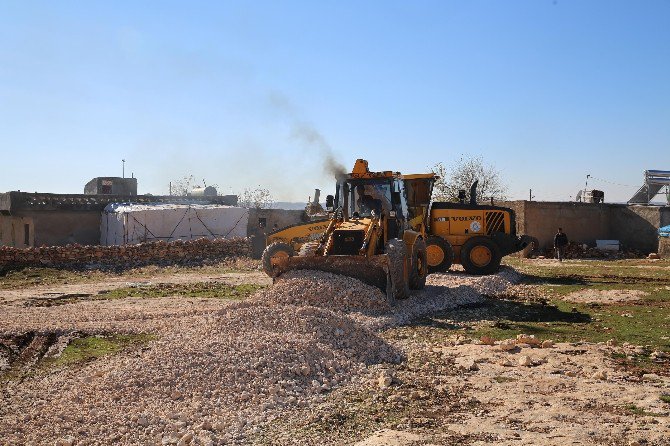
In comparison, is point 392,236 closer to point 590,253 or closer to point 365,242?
point 365,242

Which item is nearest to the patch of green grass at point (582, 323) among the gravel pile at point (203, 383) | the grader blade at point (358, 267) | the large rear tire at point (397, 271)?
the large rear tire at point (397, 271)

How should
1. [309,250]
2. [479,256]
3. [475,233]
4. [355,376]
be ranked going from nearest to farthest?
[355,376], [309,250], [479,256], [475,233]

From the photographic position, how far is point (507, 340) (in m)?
11.6

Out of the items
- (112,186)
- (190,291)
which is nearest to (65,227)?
(112,186)

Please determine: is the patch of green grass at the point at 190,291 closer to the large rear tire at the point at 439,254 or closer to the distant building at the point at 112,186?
the large rear tire at the point at 439,254

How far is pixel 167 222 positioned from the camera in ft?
120

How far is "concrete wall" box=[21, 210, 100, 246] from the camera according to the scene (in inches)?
1369

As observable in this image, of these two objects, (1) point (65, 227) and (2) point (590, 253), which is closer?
(1) point (65, 227)

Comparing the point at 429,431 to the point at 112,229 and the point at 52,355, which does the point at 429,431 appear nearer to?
the point at 52,355

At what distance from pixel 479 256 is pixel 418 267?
507cm

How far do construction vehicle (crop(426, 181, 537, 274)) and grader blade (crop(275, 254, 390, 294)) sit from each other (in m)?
6.89

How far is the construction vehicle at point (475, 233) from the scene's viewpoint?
73.6 ft

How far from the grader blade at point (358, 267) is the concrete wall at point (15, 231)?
23435 millimetres

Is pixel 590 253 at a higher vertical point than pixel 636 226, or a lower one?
lower
